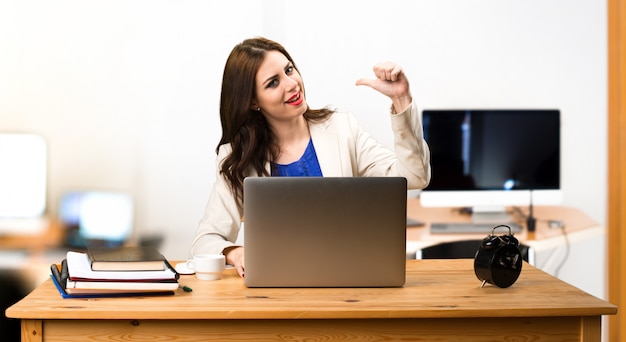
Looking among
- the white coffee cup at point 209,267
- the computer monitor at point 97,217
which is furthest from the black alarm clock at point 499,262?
the computer monitor at point 97,217

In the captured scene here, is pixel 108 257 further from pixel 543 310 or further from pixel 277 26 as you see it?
pixel 277 26

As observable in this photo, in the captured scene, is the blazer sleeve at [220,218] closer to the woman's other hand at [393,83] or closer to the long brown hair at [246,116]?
the long brown hair at [246,116]

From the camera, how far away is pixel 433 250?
342cm

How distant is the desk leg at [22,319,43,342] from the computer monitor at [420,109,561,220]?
2325 mm

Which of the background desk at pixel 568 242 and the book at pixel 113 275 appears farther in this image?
the background desk at pixel 568 242

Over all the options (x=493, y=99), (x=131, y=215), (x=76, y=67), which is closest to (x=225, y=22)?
(x=76, y=67)

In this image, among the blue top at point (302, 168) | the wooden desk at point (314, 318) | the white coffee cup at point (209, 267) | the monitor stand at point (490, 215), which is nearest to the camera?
the wooden desk at point (314, 318)

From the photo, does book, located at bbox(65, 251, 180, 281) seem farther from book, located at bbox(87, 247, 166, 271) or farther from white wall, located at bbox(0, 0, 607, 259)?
white wall, located at bbox(0, 0, 607, 259)

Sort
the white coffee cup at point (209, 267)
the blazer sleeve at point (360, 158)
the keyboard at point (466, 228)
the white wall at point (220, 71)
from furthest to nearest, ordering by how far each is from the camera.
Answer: the white wall at point (220, 71) → the keyboard at point (466, 228) → the blazer sleeve at point (360, 158) → the white coffee cup at point (209, 267)

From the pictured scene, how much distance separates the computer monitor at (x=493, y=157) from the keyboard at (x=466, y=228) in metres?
0.08

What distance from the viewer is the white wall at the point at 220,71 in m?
3.77

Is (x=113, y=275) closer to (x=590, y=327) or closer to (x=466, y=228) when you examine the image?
(x=590, y=327)

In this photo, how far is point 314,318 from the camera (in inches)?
62.2

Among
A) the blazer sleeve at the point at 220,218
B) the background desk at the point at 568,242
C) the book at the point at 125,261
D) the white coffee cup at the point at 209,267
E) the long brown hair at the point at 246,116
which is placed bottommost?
the background desk at the point at 568,242
